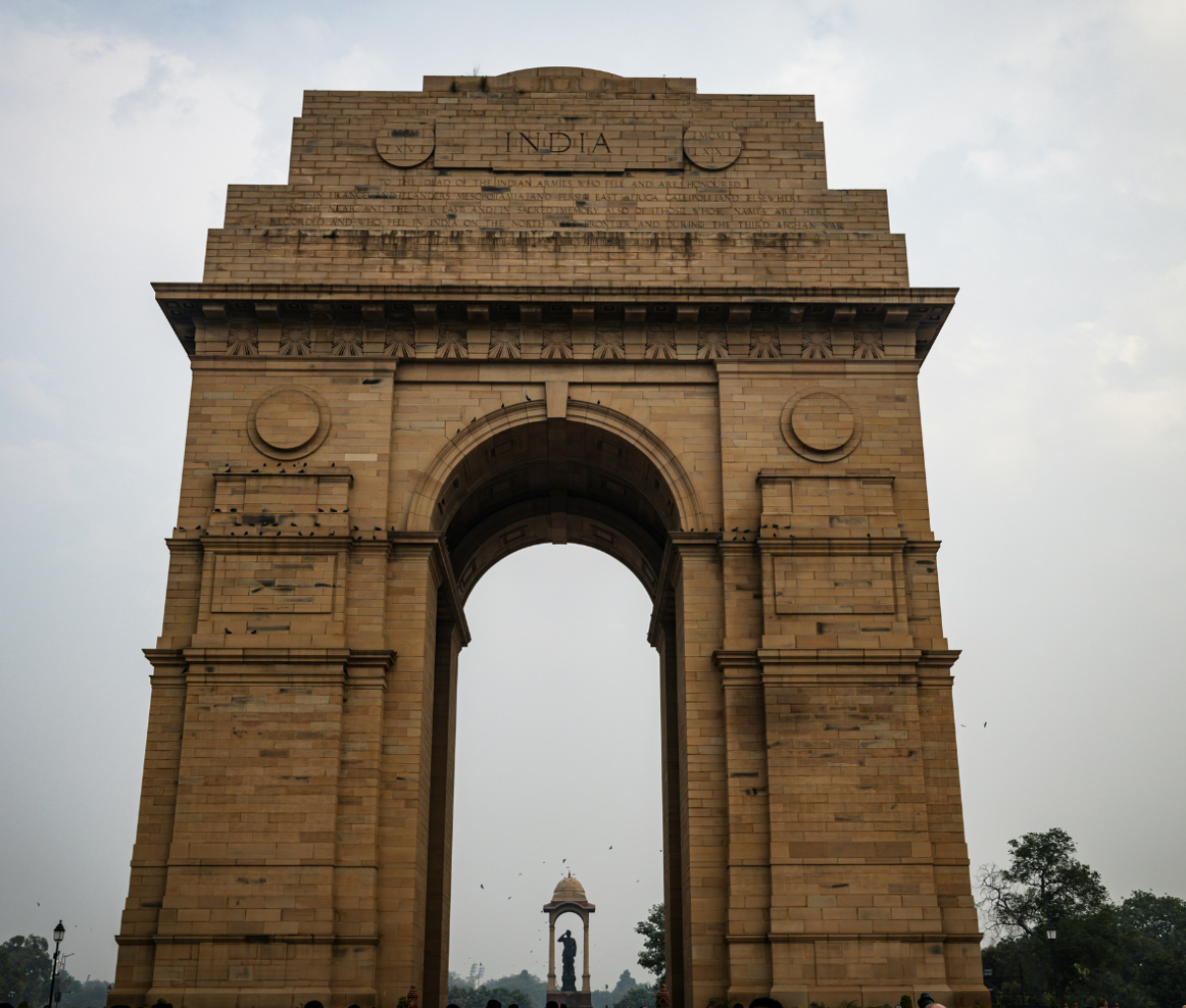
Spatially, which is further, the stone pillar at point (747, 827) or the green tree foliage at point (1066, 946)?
the green tree foliage at point (1066, 946)

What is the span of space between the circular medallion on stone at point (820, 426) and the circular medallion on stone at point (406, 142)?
1023cm

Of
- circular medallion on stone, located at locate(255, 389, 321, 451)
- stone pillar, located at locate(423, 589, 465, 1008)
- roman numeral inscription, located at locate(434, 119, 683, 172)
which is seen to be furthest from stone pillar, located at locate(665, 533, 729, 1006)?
roman numeral inscription, located at locate(434, 119, 683, 172)

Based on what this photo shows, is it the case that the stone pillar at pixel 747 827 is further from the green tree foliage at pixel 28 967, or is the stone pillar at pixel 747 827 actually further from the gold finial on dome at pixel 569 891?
the green tree foliage at pixel 28 967

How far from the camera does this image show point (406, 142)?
27250mm

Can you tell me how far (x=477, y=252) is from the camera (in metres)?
25.5

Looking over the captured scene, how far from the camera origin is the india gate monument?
826 inches

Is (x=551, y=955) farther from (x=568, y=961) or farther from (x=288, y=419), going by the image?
(x=288, y=419)

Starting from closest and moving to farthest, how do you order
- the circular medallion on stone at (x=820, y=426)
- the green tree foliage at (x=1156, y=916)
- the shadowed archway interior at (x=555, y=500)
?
1. the circular medallion on stone at (x=820, y=426)
2. the shadowed archway interior at (x=555, y=500)
3. the green tree foliage at (x=1156, y=916)

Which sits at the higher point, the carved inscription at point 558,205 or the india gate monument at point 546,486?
the carved inscription at point 558,205

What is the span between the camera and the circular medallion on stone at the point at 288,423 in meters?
24.2

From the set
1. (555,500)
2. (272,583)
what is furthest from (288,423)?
(555,500)

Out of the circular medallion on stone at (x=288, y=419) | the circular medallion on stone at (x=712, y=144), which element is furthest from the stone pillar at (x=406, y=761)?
the circular medallion on stone at (x=712, y=144)

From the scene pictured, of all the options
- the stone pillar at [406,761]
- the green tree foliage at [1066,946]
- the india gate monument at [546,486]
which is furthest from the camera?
the green tree foliage at [1066,946]

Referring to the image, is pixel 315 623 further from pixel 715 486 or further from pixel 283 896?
pixel 715 486
